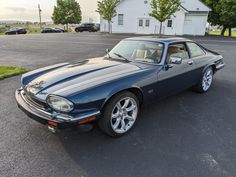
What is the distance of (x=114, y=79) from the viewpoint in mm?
2689

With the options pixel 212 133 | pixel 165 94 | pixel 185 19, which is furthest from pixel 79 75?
pixel 185 19

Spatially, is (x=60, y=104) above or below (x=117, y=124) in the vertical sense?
above

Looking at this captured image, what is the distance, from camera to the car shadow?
229cm

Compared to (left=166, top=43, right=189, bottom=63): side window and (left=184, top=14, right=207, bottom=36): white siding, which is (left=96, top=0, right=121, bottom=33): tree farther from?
(left=166, top=43, right=189, bottom=63): side window

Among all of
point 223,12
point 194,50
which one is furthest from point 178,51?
point 223,12

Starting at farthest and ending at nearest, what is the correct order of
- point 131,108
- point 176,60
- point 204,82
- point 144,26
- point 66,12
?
1. point 66,12
2. point 144,26
3. point 204,82
4. point 176,60
5. point 131,108

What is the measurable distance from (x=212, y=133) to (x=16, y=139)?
121 inches

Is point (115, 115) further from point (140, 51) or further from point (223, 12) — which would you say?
point (223, 12)

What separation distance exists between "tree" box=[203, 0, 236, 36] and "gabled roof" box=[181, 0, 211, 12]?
7.41ft

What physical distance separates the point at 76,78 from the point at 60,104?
0.58 meters

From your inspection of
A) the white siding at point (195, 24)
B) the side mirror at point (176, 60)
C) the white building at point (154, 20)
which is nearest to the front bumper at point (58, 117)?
the side mirror at point (176, 60)

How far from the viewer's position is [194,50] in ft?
14.2

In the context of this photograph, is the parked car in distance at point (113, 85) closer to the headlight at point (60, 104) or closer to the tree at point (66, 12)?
the headlight at point (60, 104)

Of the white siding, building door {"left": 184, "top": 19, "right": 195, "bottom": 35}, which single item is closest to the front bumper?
building door {"left": 184, "top": 19, "right": 195, "bottom": 35}
